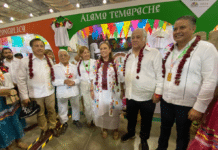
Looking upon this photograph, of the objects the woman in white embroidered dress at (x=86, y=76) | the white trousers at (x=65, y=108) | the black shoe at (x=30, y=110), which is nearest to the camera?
the black shoe at (x=30, y=110)

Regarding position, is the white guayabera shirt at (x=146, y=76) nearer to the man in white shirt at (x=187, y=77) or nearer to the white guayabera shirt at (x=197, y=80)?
the man in white shirt at (x=187, y=77)

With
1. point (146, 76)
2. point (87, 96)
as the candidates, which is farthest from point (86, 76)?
point (146, 76)

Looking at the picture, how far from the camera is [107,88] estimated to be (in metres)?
1.97

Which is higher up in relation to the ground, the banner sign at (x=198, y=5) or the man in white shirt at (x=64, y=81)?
the banner sign at (x=198, y=5)

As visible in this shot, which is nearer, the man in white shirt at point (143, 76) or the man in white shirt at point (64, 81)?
the man in white shirt at point (143, 76)

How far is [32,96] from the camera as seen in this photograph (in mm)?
1979

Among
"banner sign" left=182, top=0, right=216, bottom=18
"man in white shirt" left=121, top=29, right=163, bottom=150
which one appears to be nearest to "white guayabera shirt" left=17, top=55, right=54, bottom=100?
"man in white shirt" left=121, top=29, right=163, bottom=150

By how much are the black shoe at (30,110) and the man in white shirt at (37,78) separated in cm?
11

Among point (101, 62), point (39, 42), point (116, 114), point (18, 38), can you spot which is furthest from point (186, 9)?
point (18, 38)

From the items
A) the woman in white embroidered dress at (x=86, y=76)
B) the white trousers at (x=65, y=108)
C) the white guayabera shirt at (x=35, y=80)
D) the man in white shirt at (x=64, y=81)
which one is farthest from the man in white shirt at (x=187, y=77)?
the white guayabera shirt at (x=35, y=80)

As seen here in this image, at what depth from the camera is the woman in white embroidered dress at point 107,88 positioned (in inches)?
76.3

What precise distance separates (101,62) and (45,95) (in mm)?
1349

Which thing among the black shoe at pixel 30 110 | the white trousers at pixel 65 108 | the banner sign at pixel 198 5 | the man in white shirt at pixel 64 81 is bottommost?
the white trousers at pixel 65 108

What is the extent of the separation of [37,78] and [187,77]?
253 cm
